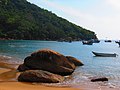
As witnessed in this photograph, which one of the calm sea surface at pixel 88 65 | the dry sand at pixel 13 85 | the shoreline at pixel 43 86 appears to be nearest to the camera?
the dry sand at pixel 13 85

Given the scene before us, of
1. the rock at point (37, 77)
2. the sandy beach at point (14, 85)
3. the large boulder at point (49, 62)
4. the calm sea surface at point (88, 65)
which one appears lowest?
the calm sea surface at point (88, 65)

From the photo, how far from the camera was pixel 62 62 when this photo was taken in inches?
1072

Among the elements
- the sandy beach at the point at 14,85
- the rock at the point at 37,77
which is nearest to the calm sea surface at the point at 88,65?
the rock at the point at 37,77

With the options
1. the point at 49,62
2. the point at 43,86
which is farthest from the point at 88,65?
the point at 43,86

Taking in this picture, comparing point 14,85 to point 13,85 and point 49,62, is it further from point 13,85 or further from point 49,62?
point 49,62

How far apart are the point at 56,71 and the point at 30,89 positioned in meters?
7.43

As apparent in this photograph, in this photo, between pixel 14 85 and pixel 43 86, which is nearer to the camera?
pixel 14 85

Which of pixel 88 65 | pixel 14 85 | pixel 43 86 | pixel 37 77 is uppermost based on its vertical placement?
pixel 37 77

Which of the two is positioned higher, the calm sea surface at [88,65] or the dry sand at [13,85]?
the dry sand at [13,85]

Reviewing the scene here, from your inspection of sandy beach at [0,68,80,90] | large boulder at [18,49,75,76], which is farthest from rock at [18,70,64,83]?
large boulder at [18,49,75,76]

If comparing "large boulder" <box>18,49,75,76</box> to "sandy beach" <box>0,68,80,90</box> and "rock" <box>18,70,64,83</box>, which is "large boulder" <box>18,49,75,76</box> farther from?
"rock" <box>18,70,64,83</box>

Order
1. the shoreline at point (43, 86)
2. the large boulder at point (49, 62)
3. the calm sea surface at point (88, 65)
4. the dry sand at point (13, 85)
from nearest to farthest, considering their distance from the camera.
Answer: the dry sand at point (13, 85)
the shoreline at point (43, 86)
the calm sea surface at point (88, 65)
the large boulder at point (49, 62)

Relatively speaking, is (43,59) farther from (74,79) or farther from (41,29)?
(41,29)

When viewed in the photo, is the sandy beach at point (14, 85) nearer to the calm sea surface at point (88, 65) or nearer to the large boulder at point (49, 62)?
the large boulder at point (49, 62)
